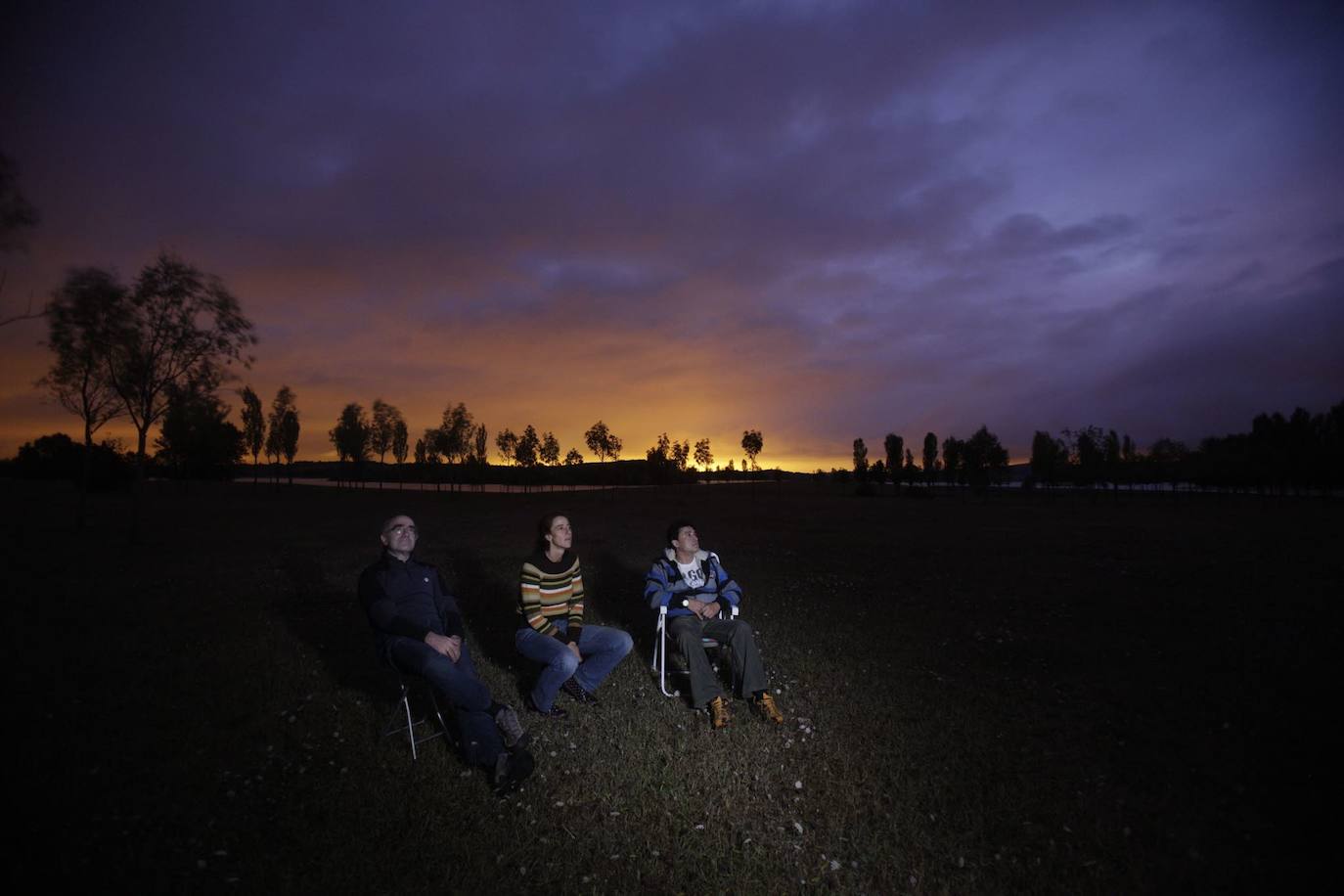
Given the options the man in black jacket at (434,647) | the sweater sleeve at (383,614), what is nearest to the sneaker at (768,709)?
the man in black jacket at (434,647)

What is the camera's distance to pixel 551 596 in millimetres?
7246

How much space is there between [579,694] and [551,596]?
1.44 meters

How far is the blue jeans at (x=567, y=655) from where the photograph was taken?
696 centimetres

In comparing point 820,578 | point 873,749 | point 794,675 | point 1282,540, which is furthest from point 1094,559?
point 873,749

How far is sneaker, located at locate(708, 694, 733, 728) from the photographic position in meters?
6.94

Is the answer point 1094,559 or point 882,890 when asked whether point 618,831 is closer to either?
point 882,890

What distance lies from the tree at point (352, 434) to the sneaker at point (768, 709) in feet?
315

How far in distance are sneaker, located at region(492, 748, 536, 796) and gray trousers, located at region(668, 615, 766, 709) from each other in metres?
2.14

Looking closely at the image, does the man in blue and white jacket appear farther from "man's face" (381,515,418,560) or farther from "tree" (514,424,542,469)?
"tree" (514,424,542,469)

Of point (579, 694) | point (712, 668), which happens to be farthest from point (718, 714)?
point (579, 694)

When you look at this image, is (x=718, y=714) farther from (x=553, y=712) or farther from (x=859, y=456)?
(x=859, y=456)

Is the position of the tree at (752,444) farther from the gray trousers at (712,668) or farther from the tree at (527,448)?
the gray trousers at (712,668)

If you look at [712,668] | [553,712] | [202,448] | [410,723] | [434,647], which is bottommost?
[553,712]

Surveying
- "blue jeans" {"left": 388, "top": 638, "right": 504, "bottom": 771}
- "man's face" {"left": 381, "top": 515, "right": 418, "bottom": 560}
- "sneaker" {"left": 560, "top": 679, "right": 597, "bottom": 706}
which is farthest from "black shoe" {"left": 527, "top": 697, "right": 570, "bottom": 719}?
"man's face" {"left": 381, "top": 515, "right": 418, "bottom": 560}
